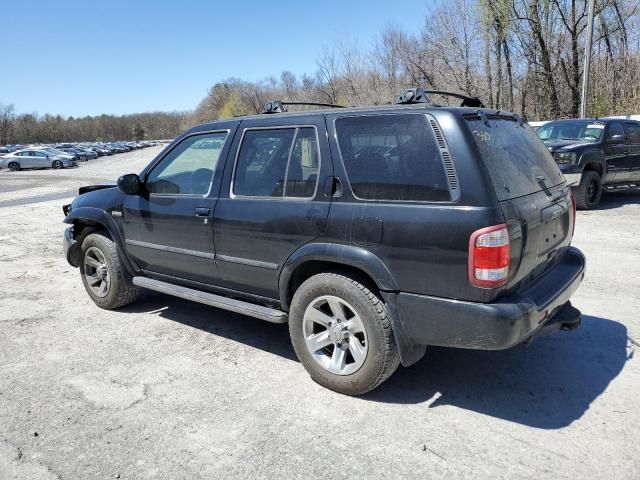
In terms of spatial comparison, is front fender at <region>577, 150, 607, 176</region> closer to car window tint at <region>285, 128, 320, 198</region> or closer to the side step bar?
car window tint at <region>285, 128, 320, 198</region>

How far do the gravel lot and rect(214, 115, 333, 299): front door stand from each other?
0.79 metres

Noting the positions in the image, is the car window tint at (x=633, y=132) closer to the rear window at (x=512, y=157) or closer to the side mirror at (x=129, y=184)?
the rear window at (x=512, y=157)

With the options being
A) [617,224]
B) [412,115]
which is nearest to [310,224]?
[412,115]

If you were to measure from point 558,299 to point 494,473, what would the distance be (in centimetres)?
122

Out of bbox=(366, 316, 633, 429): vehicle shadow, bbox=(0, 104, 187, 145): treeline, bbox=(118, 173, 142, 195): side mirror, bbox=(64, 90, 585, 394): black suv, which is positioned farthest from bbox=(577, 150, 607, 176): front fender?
bbox=(0, 104, 187, 145): treeline

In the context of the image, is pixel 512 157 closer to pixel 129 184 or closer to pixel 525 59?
pixel 129 184

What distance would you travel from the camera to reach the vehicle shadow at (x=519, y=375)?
3.17m

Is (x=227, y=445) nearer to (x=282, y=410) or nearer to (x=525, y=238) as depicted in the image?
(x=282, y=410)

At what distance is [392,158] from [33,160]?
43.3m

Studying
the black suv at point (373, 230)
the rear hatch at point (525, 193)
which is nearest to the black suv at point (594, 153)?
the rear hatch at point (525, 193)

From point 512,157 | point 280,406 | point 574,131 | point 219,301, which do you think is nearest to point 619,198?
point 574,131

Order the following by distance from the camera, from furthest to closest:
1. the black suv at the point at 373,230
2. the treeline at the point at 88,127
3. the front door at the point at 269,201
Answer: the treeline at the point at 88,127 → the front door at the point at 269,201 → the black suv at the point at 373,230

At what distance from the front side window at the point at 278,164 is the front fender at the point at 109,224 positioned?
1.64 metres

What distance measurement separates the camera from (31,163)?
39312 mm
